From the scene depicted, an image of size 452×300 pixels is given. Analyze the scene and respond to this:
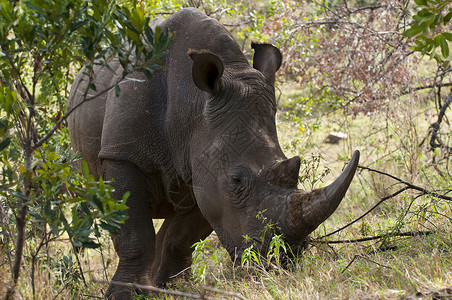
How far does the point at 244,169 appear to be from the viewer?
187 inches

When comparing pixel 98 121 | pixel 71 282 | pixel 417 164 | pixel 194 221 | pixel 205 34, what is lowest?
pixel 71 282

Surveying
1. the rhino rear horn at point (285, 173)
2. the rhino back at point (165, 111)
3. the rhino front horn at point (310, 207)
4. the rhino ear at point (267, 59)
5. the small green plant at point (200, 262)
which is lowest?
the small green plant at point (200, 262)

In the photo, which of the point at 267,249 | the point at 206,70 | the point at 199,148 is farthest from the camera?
the point at 199,148

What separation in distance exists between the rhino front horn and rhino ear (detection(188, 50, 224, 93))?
1.06 meters

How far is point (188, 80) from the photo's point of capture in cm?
524

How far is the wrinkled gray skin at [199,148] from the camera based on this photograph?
4656 millimetres

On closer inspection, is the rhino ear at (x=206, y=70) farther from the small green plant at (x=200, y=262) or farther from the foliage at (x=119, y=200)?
the small green plant at (x=200, y=262)

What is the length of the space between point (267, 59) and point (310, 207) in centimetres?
170

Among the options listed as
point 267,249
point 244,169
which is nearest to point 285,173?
→ point 244,169

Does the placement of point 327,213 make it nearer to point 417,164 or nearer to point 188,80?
point 188,80

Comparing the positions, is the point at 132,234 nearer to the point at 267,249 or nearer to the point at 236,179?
the point at 236,179

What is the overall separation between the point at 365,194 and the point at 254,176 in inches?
148

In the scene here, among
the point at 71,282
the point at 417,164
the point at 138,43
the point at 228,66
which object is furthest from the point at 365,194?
the point at 138,43

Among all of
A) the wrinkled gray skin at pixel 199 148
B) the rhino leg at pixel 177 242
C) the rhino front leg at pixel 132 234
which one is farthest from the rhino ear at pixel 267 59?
the rhino leg at pixel 177 242
